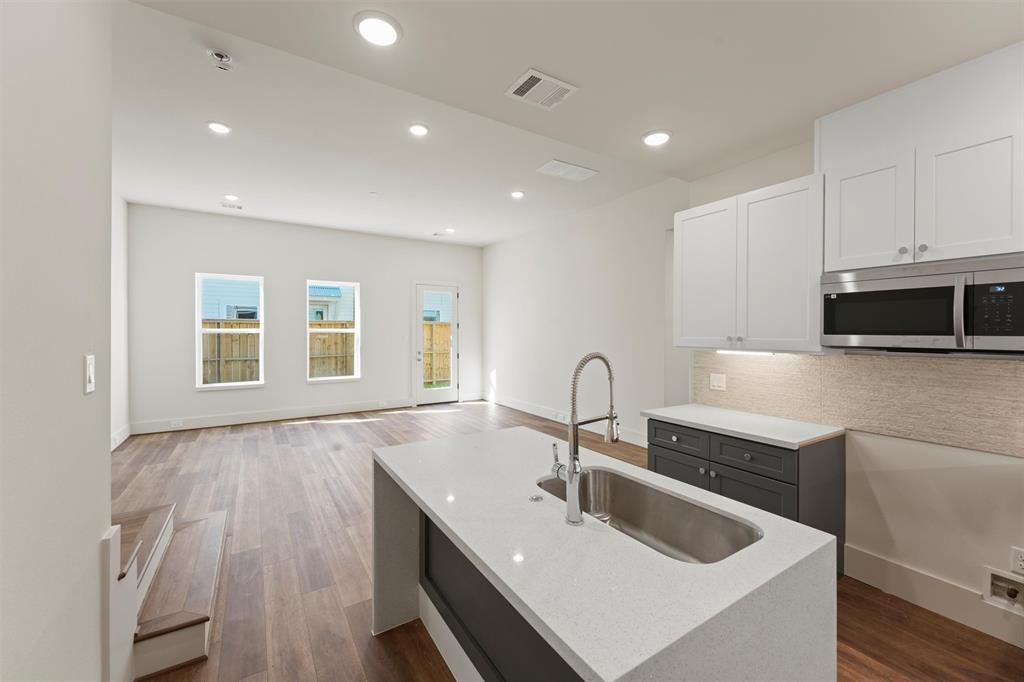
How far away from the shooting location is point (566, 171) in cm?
422

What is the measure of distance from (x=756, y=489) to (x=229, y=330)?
21.4 feet

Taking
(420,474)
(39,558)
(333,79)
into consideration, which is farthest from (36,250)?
(333,79)

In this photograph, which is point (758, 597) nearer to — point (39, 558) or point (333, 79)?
point (39, 558)

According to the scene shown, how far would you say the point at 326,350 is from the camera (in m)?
6.82

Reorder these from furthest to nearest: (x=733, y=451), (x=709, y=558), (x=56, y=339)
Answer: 1. (x=733, y=451)
2. (x=709, y=558)
3. (x=56, y=339)

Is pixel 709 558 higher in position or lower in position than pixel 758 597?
lower

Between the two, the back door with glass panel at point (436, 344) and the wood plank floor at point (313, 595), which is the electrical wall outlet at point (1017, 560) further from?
the back door with glass panel at point (436, 344)

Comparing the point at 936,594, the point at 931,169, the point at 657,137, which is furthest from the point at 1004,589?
the point at 657,137

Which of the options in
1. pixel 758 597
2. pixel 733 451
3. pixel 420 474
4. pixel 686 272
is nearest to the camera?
pixel 758 597

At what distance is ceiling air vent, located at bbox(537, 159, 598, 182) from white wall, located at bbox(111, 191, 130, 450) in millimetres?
4863

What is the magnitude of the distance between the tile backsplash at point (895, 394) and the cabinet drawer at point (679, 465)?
2.15 feet

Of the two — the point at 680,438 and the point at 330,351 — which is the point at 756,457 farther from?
the point at 330,351

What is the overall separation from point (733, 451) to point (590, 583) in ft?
6.20

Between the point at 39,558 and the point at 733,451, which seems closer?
the point at 39,558
